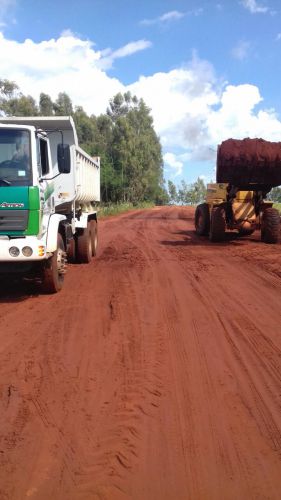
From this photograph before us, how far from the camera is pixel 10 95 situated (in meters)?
50.6

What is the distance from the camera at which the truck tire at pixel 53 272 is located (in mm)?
7899

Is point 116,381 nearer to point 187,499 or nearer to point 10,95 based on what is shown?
point 187,499

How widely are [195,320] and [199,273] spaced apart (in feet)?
12.2

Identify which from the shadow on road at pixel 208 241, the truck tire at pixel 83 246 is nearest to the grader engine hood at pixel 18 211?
the truck tire at pixel 83 246

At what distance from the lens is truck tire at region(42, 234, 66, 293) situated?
7.90 metres

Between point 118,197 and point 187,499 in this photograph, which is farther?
point 118,197

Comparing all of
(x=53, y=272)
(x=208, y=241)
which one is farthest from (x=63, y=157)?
(x=208, y=241)

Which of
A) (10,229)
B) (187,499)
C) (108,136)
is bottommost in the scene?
(187,499)

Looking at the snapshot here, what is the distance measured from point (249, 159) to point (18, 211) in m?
9.35

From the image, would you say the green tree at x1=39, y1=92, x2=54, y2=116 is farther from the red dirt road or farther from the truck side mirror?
the red dirt road

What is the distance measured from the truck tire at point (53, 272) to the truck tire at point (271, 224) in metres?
8.74

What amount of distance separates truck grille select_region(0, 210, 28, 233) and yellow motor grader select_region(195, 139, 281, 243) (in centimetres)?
905

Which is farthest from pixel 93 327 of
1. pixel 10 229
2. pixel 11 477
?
pixel 11 477

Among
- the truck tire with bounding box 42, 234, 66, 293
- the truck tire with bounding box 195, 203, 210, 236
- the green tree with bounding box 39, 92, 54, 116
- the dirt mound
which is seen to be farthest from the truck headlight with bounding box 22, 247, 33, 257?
the green tree with bounding box 39, 92, 54, 116
